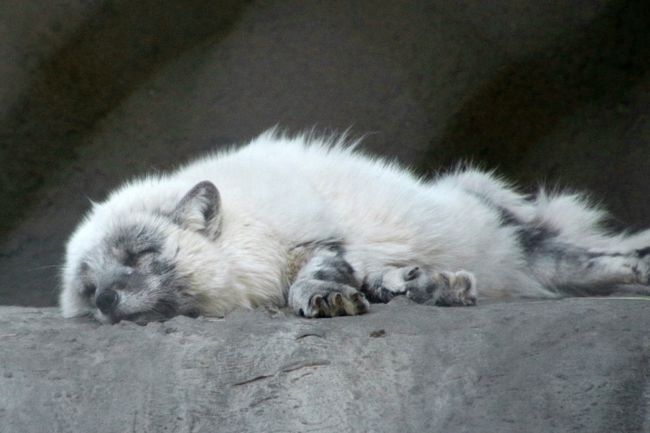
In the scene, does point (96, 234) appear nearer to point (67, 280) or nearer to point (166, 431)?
point (67, 280)

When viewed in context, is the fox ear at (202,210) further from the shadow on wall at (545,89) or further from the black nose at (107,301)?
the shadow on wall at (545,89)

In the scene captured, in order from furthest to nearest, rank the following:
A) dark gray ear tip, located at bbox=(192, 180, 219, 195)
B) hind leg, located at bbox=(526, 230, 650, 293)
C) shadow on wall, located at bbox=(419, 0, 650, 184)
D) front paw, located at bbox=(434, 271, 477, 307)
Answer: shadow on wall, located at bbox=(419, 0, 650, 184) → hind leg, located at bbox=(526, 230, 650, 293) → dark gray ear tip, located at bbox=(192, 180, 219, 195) → front paw, located at bbox=(434, 271, 477, 307)

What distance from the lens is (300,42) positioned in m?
6.34

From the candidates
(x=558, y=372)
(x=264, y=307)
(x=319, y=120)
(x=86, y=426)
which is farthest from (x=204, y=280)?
(x=319, y=120)

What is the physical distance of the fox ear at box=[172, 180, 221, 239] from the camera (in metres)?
4.61

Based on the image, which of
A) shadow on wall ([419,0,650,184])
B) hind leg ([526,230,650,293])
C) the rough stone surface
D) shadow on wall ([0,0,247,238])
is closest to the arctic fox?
hind leg ([526,230,650,293])

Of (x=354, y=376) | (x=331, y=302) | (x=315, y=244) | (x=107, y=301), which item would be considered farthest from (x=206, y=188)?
(x=354, y=376)

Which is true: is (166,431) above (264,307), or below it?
below

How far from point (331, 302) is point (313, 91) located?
2621mm

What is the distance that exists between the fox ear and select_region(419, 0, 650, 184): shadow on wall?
2326mm

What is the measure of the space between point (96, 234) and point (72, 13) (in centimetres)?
163

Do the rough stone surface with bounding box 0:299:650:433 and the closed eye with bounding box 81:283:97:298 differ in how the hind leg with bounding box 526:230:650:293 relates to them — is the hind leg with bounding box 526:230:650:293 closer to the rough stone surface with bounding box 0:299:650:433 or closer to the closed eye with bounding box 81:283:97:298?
the rough stone surface with bounding box 0:299:650:433

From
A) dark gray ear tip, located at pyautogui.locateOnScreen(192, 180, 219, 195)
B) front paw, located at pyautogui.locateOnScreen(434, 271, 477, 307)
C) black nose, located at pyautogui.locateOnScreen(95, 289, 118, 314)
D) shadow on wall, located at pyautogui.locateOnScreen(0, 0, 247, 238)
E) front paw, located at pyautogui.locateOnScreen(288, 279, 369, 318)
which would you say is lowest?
black nose, located at pyautogui.locateOnScreen(95, 289, 118, 314)

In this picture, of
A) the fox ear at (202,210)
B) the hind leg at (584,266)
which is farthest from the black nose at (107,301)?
the hind leg at (584,266)
